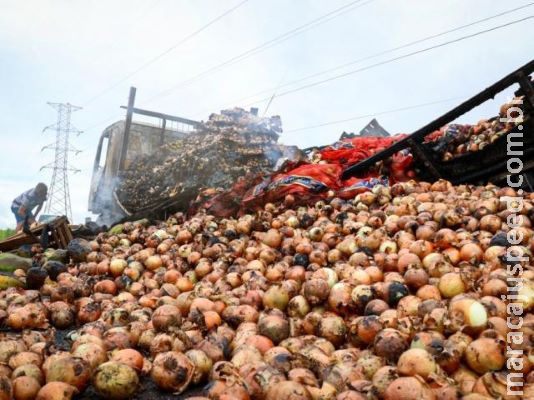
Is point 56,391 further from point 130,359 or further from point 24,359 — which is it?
point 24,359

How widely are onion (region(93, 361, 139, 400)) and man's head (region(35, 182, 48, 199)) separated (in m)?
12.9

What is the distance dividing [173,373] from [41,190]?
518 inches

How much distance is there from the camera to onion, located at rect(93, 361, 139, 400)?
238cm

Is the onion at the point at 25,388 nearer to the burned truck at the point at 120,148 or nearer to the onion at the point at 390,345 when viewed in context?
the onion at the point at 390,345

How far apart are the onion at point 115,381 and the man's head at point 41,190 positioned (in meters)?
12.9

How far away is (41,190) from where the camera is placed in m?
13.6

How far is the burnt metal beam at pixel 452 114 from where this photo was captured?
564cm

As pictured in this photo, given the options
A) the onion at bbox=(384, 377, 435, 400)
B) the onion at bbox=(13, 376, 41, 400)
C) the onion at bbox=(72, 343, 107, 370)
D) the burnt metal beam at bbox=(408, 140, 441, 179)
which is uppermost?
the burnt metal beam at bbox=(408, 140, 441, 179)

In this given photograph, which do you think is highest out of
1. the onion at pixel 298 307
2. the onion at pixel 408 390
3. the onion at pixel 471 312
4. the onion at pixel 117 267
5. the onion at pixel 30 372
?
the onion at pixel 117 267

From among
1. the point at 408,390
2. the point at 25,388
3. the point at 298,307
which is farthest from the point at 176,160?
the point at 408,390

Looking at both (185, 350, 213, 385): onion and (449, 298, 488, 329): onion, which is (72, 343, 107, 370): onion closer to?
(185, 350, 213, 385): onion

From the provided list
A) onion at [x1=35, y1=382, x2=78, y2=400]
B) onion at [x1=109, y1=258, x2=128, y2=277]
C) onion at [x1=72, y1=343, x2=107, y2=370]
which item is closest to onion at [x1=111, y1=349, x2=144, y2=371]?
onion at [x1=72, y1=343, x2=107, y2=370]

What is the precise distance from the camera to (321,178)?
7.42 metres

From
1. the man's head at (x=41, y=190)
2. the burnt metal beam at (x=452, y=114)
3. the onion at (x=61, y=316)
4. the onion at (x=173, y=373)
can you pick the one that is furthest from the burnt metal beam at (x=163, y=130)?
the onion at (x=173, y=373)
